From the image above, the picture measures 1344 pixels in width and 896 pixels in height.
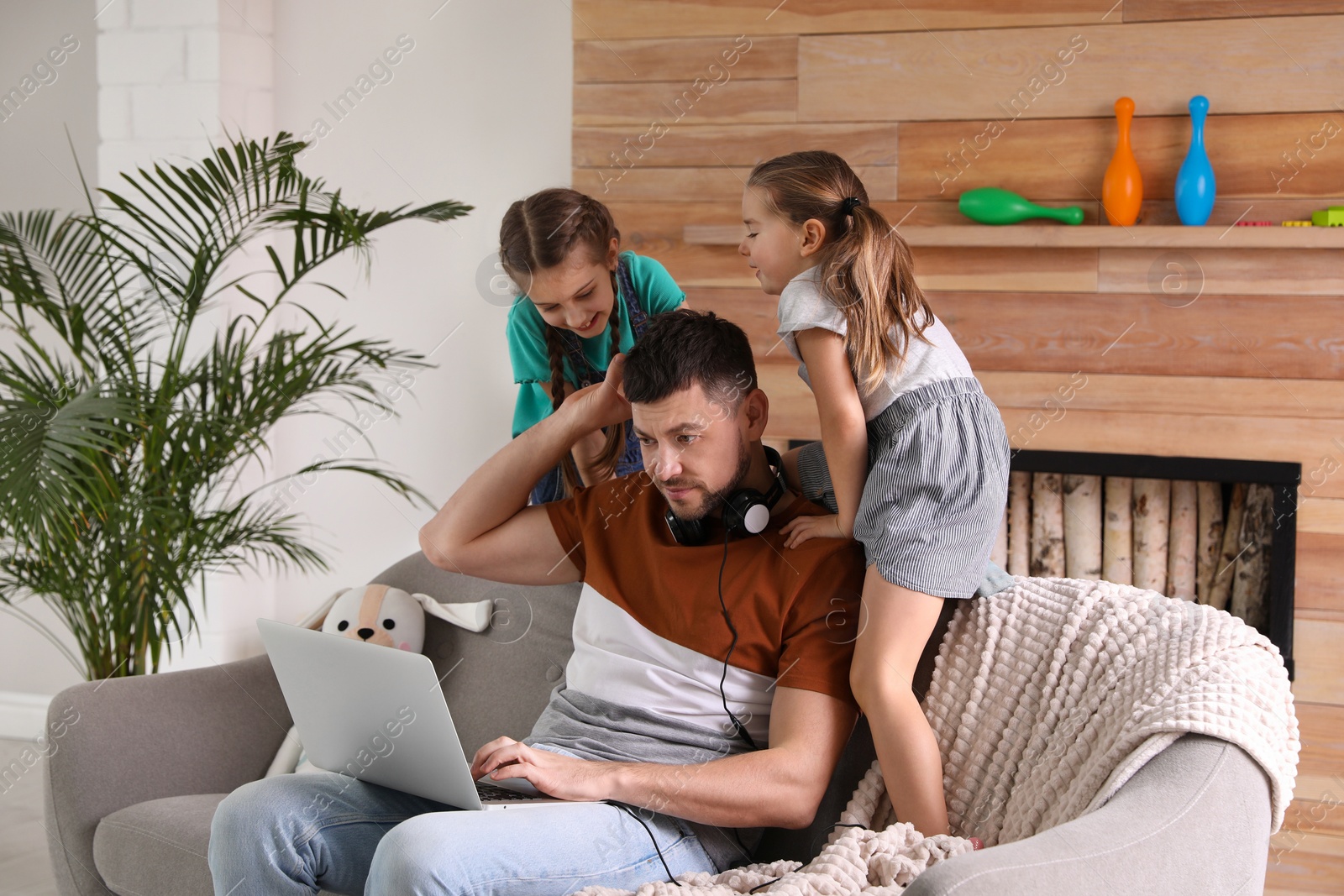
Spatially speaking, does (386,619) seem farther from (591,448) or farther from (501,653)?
(591,448)

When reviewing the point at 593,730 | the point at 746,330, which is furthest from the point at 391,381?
the point at 593,730

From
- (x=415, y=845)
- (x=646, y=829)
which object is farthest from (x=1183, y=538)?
(x=415, y=845)

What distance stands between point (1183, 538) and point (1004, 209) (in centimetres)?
91

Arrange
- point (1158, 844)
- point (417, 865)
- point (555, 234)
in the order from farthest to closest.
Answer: point (555, 234) < point (417, 865) < point (1158, 844)

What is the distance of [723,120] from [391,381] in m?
1.24

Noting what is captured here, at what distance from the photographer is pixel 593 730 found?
1.62 meters

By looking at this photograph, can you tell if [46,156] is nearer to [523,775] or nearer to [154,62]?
[154,62]

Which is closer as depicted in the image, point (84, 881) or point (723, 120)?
point (84, 881)

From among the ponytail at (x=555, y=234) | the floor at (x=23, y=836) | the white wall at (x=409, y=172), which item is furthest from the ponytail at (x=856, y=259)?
the floor at (x=23, y=836)

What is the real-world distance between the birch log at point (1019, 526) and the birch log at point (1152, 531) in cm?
25

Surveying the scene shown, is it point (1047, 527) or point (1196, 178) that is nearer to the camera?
point (1196, 178)

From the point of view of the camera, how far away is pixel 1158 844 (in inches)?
45.4

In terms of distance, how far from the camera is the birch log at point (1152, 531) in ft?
9.13

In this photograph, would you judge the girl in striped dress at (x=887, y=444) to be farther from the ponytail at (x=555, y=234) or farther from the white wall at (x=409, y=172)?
the white wall at (x=409, y=172)
